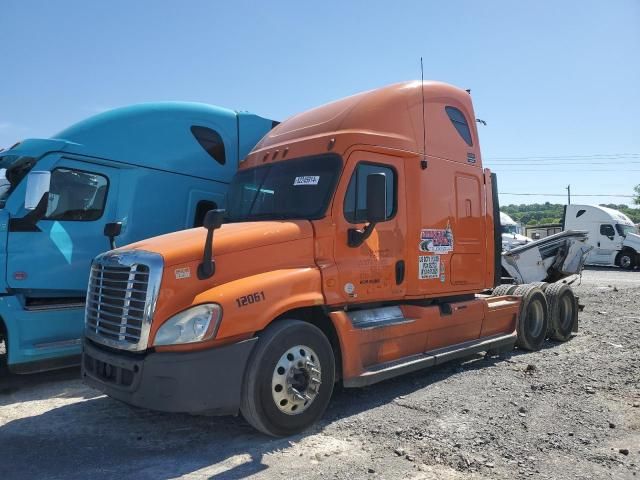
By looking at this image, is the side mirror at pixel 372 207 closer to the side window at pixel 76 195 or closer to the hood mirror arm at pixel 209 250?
the hood mirror arm at pixel 209 250

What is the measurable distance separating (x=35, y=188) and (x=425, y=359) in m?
4.80

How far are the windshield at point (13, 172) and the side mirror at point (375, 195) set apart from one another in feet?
13.9

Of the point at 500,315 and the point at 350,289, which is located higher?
the point at 350,289

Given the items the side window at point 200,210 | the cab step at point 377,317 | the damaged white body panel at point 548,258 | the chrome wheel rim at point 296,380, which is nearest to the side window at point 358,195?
the cab step at point 377,317

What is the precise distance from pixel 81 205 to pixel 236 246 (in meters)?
3.21

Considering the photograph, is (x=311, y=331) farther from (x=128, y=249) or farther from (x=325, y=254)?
(x=128, y=249)

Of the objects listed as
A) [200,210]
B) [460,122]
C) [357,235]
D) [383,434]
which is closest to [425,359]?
[383,434]

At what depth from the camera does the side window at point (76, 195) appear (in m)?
6.42

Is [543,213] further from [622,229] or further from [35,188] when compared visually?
[35,188]

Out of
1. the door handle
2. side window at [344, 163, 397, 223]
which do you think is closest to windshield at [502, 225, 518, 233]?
the door handle

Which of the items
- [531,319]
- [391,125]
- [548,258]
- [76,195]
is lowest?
[531,319]

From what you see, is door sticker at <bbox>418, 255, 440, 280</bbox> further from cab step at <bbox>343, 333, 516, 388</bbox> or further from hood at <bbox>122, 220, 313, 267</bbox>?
hood at <bbox>122, 220, 313, 267</bbox>

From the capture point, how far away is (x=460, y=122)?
6.92m

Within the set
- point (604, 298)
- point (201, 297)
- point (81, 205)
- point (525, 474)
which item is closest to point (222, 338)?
point (201, 297)
